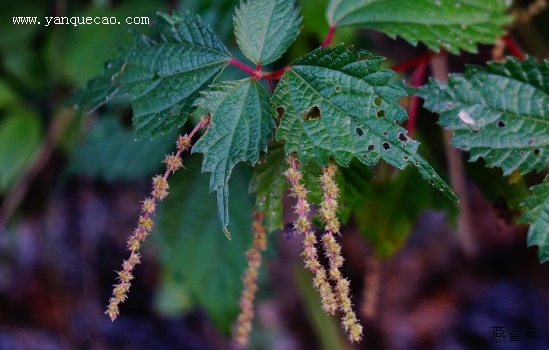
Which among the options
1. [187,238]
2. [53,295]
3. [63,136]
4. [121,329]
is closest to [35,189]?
[63,136]

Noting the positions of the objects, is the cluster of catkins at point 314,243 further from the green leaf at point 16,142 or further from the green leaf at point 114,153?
the green leaf at point 16,142

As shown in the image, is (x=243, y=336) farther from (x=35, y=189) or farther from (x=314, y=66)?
(x=35, y=189)

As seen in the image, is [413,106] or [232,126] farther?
[413,106]

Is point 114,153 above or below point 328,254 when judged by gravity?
below

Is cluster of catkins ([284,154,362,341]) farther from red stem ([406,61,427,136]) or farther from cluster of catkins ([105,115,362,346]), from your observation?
red stem ([406,61,427,136])

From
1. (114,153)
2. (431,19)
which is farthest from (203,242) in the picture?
(431,19)

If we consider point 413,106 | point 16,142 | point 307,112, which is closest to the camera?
point 307,112

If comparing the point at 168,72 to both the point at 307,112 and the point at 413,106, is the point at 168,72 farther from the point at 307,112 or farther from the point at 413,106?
the point at 413,106
